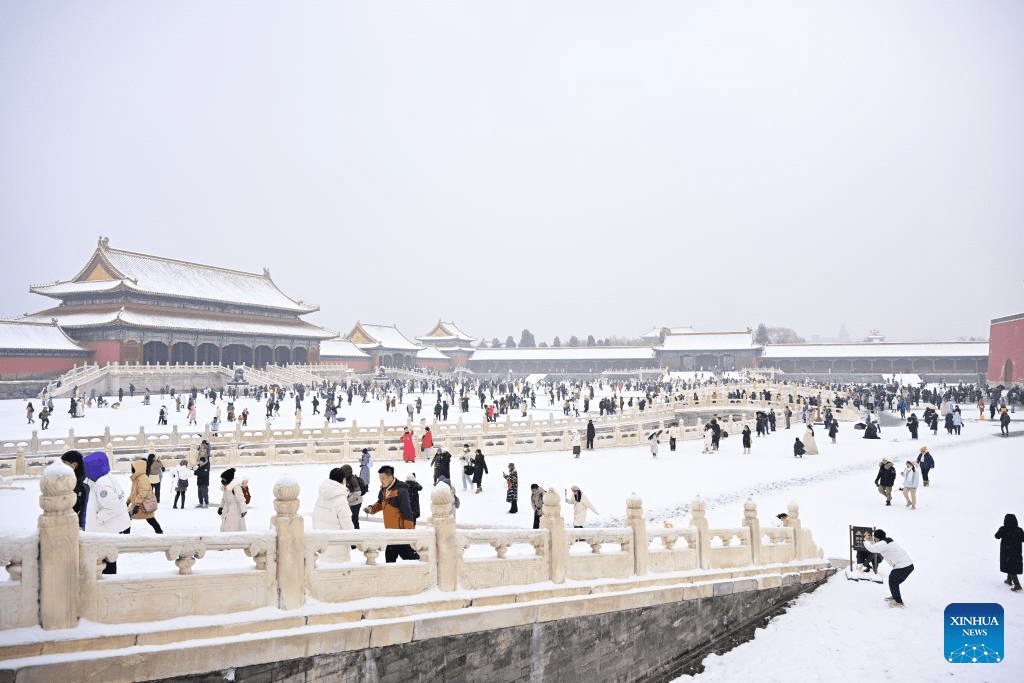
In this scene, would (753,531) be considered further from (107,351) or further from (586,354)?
(586,354)

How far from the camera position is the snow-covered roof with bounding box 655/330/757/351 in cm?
7375

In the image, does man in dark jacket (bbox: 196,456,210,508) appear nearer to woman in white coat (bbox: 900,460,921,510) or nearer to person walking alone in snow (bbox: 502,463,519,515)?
person walking alone in snow (bbox: 502,463,519,515)

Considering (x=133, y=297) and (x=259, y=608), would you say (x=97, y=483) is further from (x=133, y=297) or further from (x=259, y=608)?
(x=133, y=297)

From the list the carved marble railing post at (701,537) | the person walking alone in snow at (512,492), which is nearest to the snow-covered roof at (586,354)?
the person walking alone in snow at (512,492)

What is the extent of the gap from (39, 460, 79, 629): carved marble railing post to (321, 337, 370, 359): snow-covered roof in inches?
2355

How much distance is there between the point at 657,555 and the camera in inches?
346

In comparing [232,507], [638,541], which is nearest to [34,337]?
[232,507]

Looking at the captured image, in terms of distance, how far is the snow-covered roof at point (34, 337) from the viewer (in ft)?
119

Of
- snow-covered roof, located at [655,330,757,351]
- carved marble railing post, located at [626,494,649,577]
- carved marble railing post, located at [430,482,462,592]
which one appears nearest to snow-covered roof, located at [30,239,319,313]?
snow-covered roof, located at [655,330,757,351]

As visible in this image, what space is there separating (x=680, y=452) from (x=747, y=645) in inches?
606

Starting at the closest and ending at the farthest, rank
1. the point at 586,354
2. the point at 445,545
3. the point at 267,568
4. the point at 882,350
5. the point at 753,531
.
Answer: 1. the point at 267,568
2. the point at 445,545
3. the point at 753,531
4. the point at 882,350
5. the point at 586,354

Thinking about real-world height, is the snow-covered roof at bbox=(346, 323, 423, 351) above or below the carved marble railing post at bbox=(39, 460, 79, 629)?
above

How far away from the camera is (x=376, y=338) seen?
71.1 m

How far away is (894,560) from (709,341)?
223 ft
